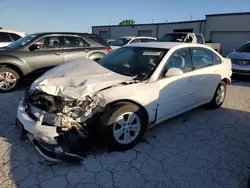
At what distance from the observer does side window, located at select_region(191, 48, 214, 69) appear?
459cm

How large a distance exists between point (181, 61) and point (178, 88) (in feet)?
1.77

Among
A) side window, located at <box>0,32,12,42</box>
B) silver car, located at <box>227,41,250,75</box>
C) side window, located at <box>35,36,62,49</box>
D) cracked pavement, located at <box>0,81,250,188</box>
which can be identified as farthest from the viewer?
silver car, located at <box>227,41,250,75</box>

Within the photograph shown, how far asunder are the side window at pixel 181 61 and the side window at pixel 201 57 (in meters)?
0.20

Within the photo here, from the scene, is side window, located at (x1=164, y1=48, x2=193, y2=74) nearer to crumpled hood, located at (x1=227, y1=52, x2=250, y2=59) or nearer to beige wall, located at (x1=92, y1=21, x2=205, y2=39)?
crumpled hood, located at (x1=227, y1=52, x2=250, y2=59)

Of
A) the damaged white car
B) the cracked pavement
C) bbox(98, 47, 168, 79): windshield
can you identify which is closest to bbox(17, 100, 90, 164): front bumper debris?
the damaged white car

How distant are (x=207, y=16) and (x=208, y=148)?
2172 centimetres

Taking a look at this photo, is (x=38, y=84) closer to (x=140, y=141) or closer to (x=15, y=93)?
(x=140, y=141)

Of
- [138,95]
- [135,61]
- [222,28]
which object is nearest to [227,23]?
[222,28]

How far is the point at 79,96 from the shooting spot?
3070mm

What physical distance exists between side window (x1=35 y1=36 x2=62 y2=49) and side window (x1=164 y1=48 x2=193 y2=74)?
412cm

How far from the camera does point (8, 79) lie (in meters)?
6.27

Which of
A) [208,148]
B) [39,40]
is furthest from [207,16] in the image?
[208,148]

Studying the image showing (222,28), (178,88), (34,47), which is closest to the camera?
(178,88)

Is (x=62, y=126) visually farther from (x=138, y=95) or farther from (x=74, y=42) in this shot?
(x=74, y=42)
